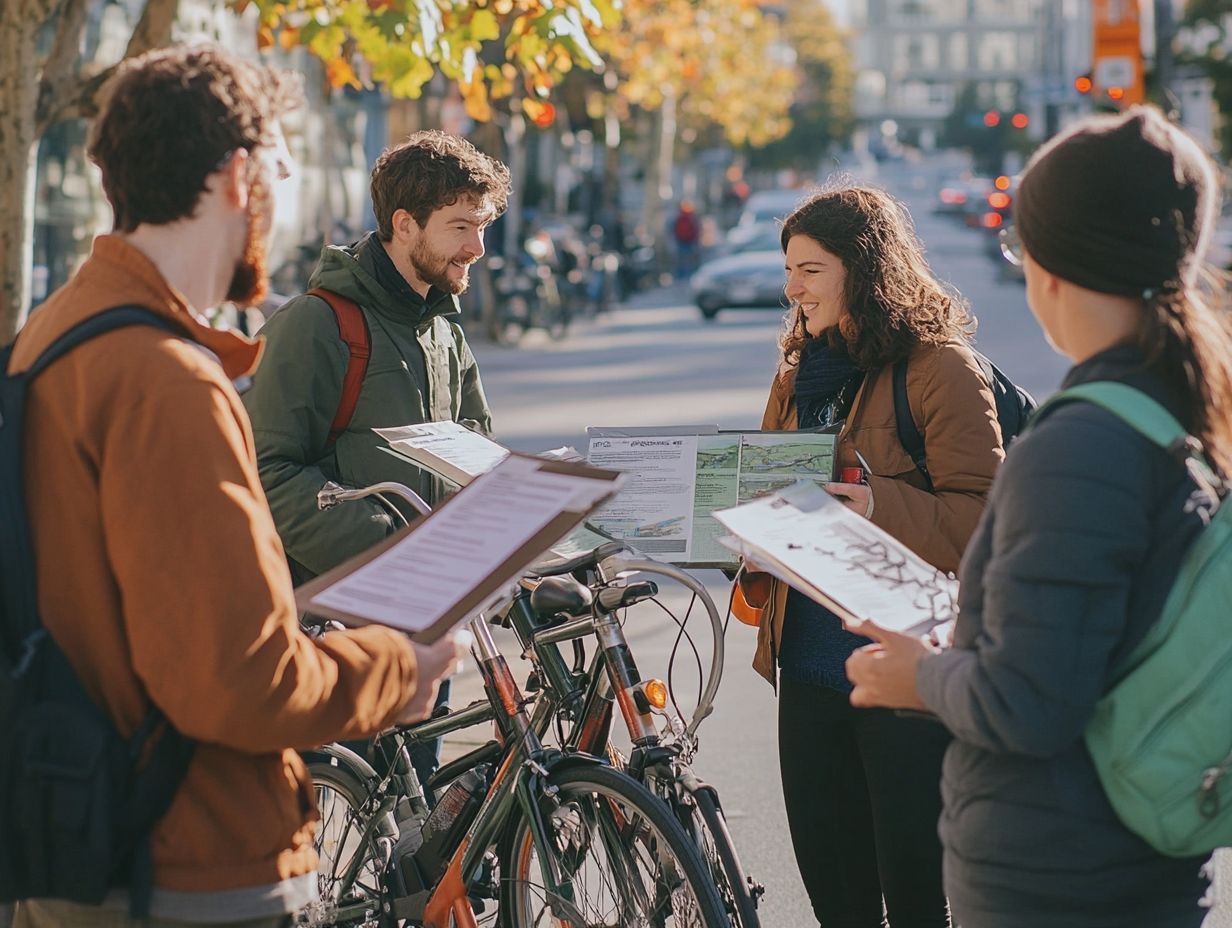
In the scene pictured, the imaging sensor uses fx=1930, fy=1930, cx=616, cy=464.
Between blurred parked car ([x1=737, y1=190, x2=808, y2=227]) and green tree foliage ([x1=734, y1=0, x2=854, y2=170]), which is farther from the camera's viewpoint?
green tree foliage ([x1=734, y1=0, x2=854, y2=170])

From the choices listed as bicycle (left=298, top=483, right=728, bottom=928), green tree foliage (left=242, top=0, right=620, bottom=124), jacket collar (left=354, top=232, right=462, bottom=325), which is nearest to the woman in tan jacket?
bicycle (left=298, top=483, right=728, bottom=928)

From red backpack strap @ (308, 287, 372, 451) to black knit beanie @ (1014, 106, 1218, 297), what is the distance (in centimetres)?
218

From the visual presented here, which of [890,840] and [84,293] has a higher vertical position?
[84,293]

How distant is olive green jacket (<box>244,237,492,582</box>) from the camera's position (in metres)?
4.23

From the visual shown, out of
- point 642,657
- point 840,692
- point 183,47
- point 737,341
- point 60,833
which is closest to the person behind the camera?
point 60,833

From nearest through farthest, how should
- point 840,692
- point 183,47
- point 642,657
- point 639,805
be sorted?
point 183,47
point 639,805
point 840,692
point 642,657

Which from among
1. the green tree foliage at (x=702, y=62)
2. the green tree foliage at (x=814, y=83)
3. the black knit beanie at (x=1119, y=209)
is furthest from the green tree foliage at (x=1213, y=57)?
the green tree foliage at (x=814, y=83)

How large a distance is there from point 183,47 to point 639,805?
5.52ft

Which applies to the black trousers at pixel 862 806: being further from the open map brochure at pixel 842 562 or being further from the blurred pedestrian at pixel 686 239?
the blurred pedestrian at pixel 686 239

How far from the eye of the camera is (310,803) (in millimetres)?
2570

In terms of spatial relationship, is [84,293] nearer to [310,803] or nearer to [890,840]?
[310,803]

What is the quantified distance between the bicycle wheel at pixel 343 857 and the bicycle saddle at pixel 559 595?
2.81 ft

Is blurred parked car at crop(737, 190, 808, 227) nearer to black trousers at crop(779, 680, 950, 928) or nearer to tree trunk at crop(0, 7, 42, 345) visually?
tree trunk at crop(0, 7, 42, 345)

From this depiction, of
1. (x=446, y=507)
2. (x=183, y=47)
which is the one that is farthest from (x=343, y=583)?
(x=183, y=47)
